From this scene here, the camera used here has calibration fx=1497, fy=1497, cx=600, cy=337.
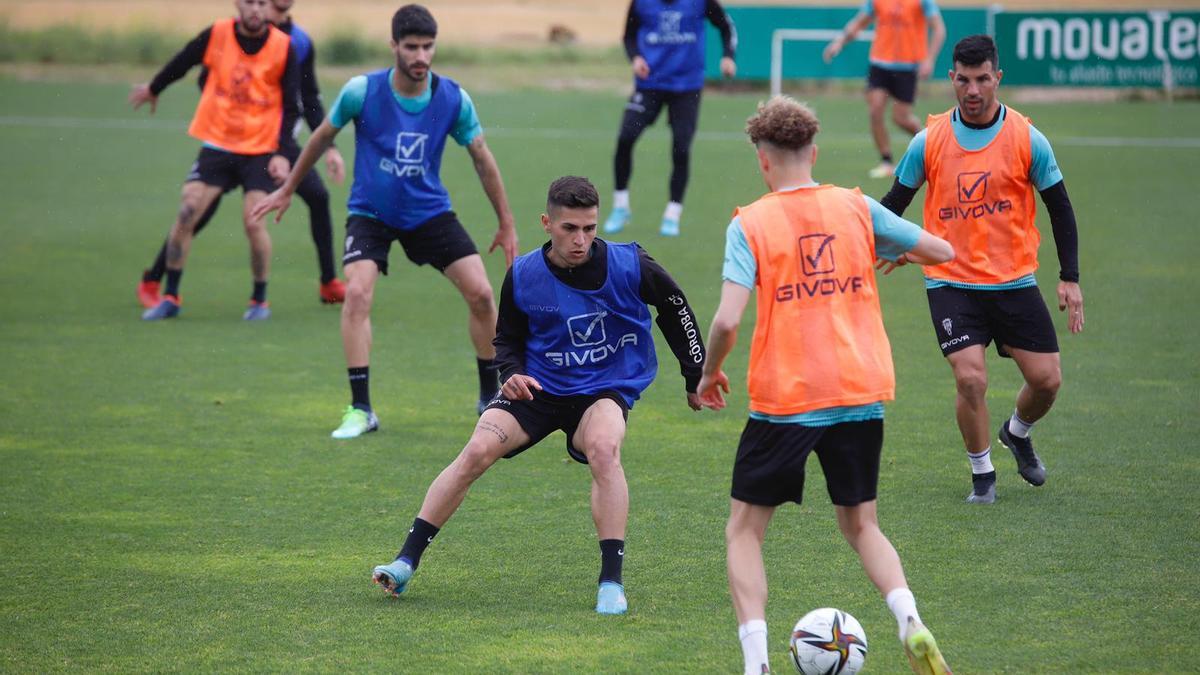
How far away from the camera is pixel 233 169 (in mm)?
10664

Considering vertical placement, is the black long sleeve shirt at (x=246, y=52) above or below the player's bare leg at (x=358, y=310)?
above

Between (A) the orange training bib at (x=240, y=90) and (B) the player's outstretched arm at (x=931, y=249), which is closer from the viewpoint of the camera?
(B) the player's outstretched arm at (x=931, y=249)

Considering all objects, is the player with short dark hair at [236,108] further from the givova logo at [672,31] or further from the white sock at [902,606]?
the white sock at [902,606]

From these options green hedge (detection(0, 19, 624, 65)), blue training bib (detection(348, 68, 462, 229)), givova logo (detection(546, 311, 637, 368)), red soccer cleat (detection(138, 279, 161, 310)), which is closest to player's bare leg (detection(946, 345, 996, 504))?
givova logo (detection(546, 311, 637, 368))

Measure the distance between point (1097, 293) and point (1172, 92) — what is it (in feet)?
51.3

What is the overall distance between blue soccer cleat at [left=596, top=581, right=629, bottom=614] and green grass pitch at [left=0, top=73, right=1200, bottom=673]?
69 millimetres

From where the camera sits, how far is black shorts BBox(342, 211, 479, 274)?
7816mm

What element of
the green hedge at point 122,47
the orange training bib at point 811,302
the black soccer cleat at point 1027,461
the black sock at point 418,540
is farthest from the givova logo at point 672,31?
the green hedge at point 122,47

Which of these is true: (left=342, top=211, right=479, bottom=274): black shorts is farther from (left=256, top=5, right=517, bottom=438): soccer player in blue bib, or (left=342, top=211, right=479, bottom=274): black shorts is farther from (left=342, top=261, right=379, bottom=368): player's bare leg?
(left=342, top=261, right=379, bottom=368): player's bare leg

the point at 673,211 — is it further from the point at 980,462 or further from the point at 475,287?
the point at 980,462

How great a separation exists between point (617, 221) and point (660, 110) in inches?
43.4

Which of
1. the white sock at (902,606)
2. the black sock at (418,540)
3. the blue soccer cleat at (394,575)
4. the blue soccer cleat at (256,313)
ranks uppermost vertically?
the white sock at (902,606)

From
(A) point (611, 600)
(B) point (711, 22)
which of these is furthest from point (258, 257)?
(A) point (611, 600)

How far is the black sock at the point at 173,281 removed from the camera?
35.7 feet
